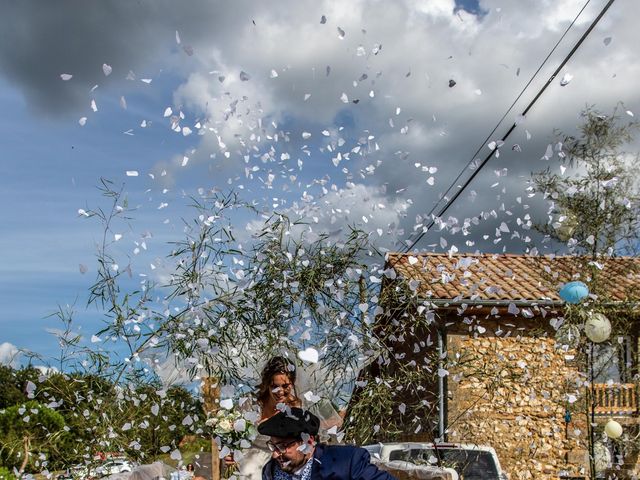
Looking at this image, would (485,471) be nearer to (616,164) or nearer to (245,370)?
(245,370)

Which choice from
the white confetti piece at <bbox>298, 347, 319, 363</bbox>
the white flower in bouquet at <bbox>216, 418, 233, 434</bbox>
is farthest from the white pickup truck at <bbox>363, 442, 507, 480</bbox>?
the white confetti piece at <bbox>298, 347, 319, 363</bbox>

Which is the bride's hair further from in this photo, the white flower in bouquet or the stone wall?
the stone wall

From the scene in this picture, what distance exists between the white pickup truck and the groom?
5.96m

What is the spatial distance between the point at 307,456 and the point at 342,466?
→ 189 mm

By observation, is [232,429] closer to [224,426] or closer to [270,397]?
[224,426]

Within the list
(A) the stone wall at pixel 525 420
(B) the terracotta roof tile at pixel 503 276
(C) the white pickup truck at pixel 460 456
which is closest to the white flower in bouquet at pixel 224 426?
(C) the white pickup truck at pixel 460 456

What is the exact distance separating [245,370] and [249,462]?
188cm

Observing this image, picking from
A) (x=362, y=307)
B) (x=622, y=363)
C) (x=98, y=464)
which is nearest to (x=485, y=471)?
(x=362, y=307)

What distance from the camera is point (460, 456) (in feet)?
33.3

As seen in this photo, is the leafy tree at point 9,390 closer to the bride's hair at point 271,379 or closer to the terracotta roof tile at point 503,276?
the terracotta roof tile at point 503,276

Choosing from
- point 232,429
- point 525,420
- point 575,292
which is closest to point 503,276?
point 525,420

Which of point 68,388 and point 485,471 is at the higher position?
point 68,388

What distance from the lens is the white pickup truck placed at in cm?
989

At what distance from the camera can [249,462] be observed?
629cm
